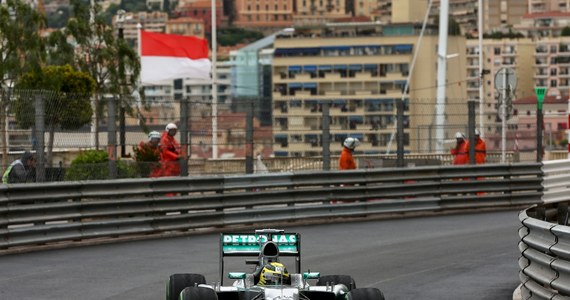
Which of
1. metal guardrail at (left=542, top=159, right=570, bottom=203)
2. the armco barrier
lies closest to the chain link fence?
the armco barrier

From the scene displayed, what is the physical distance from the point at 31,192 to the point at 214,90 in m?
31.4

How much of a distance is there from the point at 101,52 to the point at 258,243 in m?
28.4

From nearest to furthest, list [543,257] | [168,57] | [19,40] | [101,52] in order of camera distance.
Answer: [543,257]
[19,40]
[101,52]
[168,57]

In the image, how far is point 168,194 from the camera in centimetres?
2208

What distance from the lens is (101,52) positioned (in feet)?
137

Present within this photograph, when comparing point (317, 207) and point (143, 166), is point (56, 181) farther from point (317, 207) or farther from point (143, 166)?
point (317, 207)

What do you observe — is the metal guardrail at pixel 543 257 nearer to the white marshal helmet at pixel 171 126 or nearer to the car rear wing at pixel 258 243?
the car rear wing at pixel 258 243

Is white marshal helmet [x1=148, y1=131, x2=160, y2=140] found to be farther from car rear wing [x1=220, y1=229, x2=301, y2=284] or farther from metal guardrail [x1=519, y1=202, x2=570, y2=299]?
car rear wing [x1=220, y1=229, x2=301, y2=284]

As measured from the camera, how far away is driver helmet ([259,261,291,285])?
13.0 metres

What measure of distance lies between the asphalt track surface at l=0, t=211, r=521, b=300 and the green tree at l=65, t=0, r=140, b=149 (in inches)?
756

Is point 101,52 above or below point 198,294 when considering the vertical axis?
above


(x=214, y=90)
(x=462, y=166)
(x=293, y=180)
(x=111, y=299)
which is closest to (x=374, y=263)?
(x=111, y=299)

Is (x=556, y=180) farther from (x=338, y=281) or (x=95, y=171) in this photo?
(x=338, y=281)

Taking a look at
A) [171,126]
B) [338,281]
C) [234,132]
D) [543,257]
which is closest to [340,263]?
[338,281]
